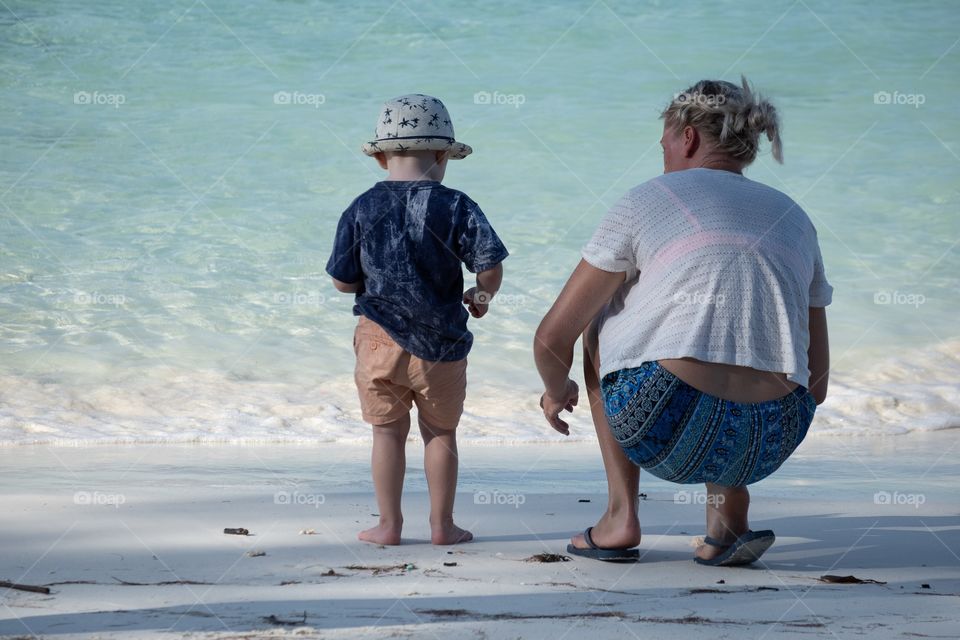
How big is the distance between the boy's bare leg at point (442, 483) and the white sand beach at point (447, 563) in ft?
0.24

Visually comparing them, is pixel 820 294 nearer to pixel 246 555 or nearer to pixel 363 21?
pixel 246 555

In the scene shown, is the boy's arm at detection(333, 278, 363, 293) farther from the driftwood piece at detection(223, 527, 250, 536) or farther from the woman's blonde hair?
the woman's blonde hair

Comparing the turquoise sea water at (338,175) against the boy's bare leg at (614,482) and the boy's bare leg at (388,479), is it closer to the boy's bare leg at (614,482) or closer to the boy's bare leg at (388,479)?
the boy's bare leg at (388,479)

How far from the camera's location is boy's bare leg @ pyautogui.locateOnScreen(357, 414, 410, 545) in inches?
116

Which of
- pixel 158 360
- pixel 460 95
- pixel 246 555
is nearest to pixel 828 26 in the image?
pixel 460 95

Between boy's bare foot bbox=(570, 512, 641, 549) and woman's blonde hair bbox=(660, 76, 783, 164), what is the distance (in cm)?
91

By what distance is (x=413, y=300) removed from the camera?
2.95 m

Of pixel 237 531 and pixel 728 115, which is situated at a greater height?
pixel 728 115

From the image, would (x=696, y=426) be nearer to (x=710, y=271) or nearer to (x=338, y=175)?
(x=710, y=271)

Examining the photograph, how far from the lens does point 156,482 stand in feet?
13.8

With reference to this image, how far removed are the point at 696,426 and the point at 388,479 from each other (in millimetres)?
955

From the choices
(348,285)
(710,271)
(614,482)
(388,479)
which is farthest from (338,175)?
(710,271)

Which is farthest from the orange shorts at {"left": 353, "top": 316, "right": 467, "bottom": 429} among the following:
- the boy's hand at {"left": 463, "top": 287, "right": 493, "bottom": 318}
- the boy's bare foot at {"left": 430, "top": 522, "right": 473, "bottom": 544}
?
the boy's bare foot at {"left": 430, "top": 522, "right": 473, "bottom": 544}

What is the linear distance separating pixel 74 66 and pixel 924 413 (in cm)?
1164
